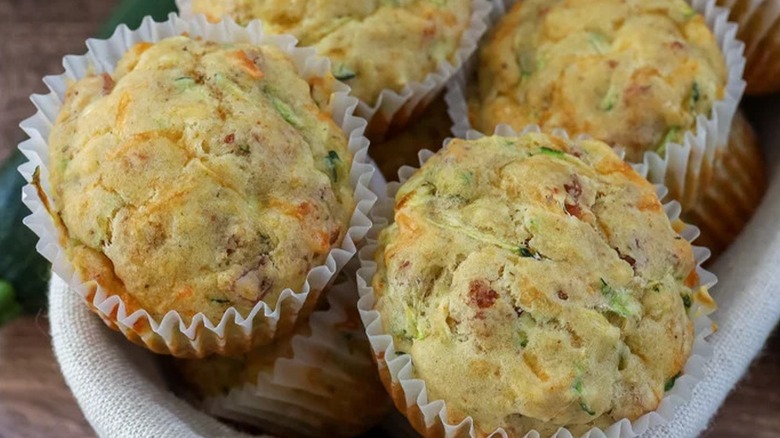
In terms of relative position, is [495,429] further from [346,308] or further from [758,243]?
[758,243]

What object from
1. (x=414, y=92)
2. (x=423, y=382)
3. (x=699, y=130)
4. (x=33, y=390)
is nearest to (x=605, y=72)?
(x=699, y=130)

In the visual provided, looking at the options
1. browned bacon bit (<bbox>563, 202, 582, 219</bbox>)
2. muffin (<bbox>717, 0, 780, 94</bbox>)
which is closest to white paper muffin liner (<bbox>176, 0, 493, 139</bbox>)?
browned bacon bit (<bbox>563, 202, 582, 219</bbox>)

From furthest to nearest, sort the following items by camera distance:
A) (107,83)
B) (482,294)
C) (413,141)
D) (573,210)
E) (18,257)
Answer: (18,257) < (413,141) < (107,83) < (573,210) < (482,294)

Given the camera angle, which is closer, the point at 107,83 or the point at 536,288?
the point at 536,288

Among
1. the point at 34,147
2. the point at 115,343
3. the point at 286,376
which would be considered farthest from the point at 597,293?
the point at 34,147

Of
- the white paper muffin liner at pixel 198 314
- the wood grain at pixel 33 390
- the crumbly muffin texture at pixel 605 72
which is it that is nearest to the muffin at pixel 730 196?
the crumbly muffin texture at pixel 605 72

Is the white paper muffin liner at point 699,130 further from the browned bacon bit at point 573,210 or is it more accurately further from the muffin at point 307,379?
the muffin at point 307,379

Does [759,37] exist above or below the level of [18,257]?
above

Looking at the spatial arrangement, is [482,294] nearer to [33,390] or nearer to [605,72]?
[605,72]
